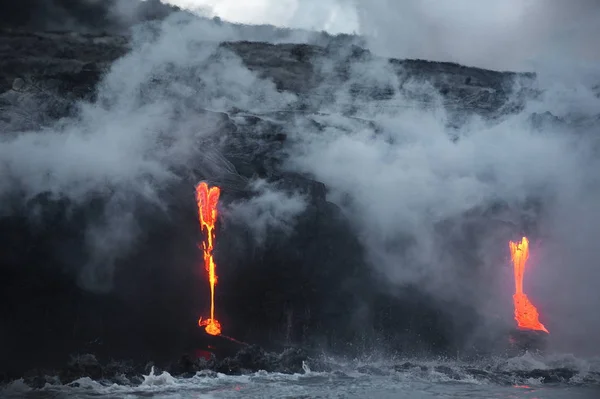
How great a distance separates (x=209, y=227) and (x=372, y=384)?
1167 cm

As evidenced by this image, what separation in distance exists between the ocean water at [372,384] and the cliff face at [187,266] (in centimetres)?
206

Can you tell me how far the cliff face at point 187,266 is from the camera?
36.6 meters

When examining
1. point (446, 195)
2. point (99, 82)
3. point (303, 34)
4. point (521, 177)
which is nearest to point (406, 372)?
point (446, 195)

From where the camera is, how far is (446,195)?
47.4 meters

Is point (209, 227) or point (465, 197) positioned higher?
point (465, 197)

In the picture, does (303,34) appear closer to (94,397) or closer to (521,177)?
(521,177)

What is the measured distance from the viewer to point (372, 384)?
35.8 metres

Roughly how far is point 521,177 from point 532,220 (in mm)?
3578


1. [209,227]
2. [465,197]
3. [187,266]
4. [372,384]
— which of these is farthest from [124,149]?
[465,197]

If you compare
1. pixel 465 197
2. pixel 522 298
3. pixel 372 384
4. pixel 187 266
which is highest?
pixel 465 197

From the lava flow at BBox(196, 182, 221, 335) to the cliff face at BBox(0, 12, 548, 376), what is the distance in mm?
400

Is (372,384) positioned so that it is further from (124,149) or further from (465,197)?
(124,149)

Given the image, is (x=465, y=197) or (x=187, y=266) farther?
(x=465, y=197)

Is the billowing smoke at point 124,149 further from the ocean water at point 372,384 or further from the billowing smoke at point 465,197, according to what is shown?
the billowing smoke at point 465,197
